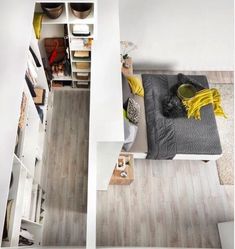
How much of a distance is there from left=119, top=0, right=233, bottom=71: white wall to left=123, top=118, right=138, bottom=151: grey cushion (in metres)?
1.37

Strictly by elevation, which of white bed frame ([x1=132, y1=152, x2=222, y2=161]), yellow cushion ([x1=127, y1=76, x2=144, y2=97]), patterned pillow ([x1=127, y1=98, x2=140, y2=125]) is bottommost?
white bed frame ([x1=132, y1=152, x2=222, y2=161])

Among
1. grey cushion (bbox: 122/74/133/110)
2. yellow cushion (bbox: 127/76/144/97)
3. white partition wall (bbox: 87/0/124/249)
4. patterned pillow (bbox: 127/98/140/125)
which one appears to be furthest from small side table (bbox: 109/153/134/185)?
yellow cushion (bbox: 127/76/144/97)

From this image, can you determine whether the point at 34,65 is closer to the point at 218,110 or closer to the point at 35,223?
the point at 35,223

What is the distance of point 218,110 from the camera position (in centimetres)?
346

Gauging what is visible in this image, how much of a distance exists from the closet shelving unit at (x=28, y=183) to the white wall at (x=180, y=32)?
4.42 ft

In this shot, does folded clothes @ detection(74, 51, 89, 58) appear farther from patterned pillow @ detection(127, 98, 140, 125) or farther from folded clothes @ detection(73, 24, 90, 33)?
patterned pillow @ detection(127, 98, 140, 125)

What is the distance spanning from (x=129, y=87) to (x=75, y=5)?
114 cm

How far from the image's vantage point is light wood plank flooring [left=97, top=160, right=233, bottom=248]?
124 inches

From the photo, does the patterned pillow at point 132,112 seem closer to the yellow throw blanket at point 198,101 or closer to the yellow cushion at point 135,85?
the yellow cushion at point 135,85

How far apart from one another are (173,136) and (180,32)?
1447mm

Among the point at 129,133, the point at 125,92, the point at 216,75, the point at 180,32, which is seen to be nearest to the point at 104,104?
the point at 129,133

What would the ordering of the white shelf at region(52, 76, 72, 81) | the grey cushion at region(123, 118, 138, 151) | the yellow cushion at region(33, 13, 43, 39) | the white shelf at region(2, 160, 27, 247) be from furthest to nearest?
the white shelf at region(52, 76, 72, 81) < the grey cushion at region(123, 118, 138, 151) < the yellow cushion at region(33, 13, 43, 39) < the white shelf at region(2, 160, 27, 247)

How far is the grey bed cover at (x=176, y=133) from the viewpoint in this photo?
10.4ft

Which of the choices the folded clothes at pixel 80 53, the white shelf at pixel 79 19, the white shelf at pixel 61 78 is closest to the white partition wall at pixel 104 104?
the white shelf at pixel 79 19
